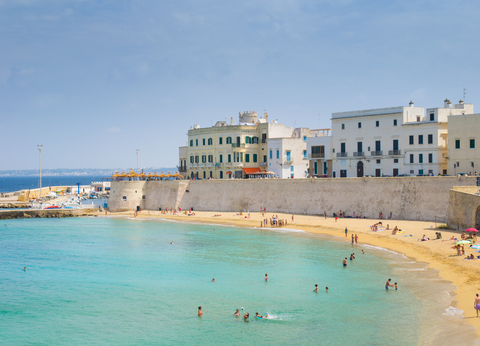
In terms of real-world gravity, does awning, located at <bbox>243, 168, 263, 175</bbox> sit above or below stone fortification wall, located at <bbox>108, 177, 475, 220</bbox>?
above

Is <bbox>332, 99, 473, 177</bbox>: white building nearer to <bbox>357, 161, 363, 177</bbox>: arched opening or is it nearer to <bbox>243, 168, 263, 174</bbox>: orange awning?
<bbox>357, 161, 363, 177</bbox>: arched opening

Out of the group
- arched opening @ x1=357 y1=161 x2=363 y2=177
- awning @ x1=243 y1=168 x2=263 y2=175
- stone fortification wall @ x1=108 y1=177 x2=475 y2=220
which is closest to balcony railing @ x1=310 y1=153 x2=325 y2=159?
arched opening @ x1=357 y1=161 x2=363 y2=177

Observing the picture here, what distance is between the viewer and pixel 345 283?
28.2 m

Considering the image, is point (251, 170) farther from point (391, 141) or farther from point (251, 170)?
point (391, 141)

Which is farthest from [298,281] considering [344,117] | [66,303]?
[344,117]

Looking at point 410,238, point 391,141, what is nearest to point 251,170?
point 391,141

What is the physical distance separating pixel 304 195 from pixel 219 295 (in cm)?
2812

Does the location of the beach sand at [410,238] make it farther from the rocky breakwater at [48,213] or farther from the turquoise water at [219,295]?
the rocky breakwater at [48,213]

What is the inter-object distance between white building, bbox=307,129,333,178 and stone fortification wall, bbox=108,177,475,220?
624 cm

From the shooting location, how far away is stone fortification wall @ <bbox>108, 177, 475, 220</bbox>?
44.1 metres

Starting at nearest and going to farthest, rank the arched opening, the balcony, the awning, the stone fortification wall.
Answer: the stone fortification wall
the balcony
the arched opening
the awning

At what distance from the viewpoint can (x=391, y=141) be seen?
52000 mm

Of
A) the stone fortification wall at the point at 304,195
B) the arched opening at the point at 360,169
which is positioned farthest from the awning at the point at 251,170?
the arched opening at the point at 360,169

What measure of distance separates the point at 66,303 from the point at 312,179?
32.4 metres
